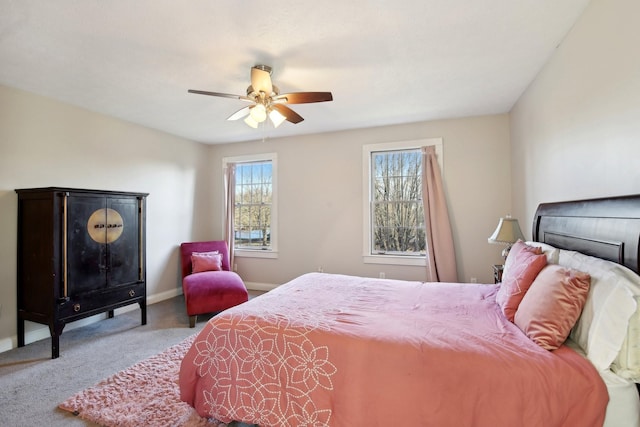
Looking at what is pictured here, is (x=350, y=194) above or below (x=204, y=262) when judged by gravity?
above

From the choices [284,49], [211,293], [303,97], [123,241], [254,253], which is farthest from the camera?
[254,253]

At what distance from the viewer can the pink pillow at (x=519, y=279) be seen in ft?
5.74

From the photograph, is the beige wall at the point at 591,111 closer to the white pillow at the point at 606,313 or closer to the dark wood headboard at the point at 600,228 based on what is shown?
the dark wood headboard at the point at 600,228

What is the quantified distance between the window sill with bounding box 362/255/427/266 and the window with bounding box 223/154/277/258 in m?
1.61

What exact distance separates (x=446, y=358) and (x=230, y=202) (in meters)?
4.44

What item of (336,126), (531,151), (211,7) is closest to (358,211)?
(336,126)

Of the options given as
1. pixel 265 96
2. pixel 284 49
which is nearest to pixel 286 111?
pixel 265 96

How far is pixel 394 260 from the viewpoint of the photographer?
13.9 ft

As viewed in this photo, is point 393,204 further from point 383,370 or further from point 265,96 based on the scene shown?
point 383,370

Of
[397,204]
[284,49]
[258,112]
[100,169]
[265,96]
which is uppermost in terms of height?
[284,49]

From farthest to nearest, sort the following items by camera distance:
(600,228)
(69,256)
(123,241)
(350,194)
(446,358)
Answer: (350,194) < (123,241) < (69,256) < (600,228) < (446,358)

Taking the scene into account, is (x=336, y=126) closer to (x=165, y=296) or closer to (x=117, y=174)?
(x=117, y=174)

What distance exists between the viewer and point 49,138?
3.23 m

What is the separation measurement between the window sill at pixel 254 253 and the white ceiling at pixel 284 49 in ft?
7.90
